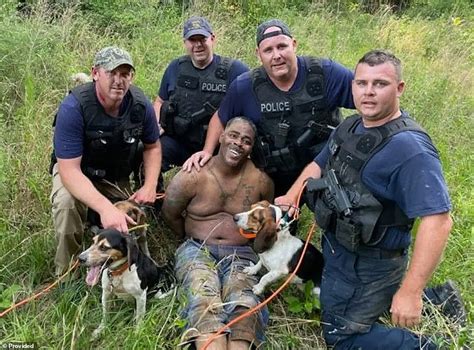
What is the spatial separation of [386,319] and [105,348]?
71.9 inches

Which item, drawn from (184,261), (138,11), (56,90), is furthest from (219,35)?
(184,261)

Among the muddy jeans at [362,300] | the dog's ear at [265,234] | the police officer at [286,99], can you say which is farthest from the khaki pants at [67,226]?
the muddy jeans at [362,300]

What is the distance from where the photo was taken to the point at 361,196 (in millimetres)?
3051

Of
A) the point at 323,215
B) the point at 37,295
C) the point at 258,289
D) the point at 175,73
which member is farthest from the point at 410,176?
the point at 175,73

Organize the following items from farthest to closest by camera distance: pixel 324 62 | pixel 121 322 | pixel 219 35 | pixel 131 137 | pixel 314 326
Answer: pixel 219 35, pixel 324 62, pixel 131 137, pixel 314 326, pixel 121 322

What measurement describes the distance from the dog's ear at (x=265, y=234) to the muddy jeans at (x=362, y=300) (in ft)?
1.46

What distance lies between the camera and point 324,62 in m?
4.42

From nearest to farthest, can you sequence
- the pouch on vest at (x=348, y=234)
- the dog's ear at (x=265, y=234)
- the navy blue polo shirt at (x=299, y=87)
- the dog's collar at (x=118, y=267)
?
the pouch on vest at (x=348, y=234)
the dog's collar at (x=118, y=267)
the dog's ear at (x=265, y=234)
the navy blue polo shirt at (x=299, y=87)

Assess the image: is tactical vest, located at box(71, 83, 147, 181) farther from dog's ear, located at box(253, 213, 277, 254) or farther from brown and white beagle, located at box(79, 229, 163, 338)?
dog's ear, located at box(253, 213, 277, 254)

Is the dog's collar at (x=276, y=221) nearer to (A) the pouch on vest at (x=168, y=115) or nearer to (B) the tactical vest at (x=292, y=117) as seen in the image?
(B) the tactical vest at (x=292, y=117)

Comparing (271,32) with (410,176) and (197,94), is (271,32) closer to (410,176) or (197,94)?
(197,94)

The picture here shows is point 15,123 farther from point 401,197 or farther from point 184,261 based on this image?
point 401,197

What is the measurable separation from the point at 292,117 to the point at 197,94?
1.20m

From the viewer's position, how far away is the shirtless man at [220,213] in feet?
12.4
